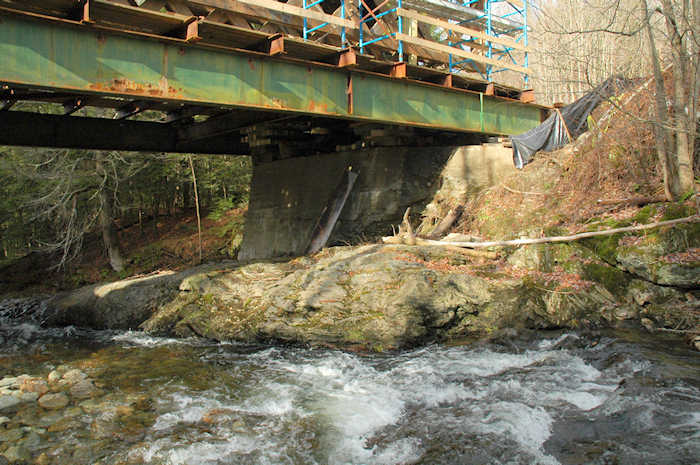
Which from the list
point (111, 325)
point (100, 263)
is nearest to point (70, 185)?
point (100, 263)

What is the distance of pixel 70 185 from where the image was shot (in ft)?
54.1

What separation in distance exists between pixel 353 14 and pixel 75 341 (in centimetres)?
840

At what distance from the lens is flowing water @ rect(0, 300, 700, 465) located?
4715 mm

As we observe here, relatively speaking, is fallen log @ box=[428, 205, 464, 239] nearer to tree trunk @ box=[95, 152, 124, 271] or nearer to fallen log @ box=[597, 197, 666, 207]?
fallen log @ box=[597, 197, 666, 207]

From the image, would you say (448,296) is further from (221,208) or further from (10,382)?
(221,208)

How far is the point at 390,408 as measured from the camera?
18.7 feet

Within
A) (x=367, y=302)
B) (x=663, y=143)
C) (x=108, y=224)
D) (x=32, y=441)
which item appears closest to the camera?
(x=32, y=441)

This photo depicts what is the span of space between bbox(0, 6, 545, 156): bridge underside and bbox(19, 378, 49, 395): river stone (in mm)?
3702

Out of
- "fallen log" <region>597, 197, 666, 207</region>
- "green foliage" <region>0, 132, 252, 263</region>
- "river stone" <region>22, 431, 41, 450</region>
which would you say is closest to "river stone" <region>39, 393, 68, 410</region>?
"river stone" <region>22, 431, 41, 450</region>

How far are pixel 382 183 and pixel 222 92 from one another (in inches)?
202

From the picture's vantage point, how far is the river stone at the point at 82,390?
6320 millimetres

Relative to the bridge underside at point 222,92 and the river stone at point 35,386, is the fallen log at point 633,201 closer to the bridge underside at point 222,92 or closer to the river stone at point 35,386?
the bridge underside at point 222,92

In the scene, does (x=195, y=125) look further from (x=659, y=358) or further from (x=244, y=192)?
(x=659, y=358)

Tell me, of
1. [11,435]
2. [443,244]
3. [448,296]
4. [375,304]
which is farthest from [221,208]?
[11,435]
